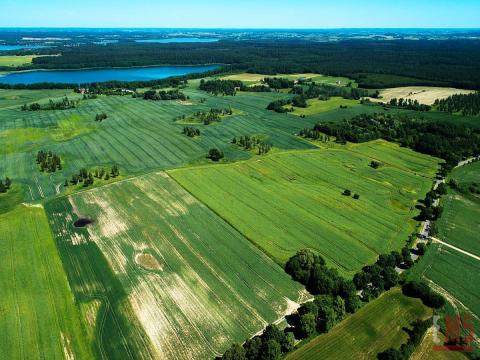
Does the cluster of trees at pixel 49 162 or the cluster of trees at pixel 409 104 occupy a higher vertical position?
the cluster of trees at pixel 49 162

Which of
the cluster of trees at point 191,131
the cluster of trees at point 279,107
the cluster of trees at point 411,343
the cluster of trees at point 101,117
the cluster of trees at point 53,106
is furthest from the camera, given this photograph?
the cluster of trees at point 279,107

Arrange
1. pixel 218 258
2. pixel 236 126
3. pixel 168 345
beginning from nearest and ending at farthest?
pixel 168 345
pixel 218 258
pixel 236 126

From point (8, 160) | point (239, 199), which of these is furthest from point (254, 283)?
point (8, 160)

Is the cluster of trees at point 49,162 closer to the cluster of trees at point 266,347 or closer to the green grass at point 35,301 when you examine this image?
the green grass at point 35,301

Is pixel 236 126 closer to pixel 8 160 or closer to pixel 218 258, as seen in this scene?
pixel 8 160

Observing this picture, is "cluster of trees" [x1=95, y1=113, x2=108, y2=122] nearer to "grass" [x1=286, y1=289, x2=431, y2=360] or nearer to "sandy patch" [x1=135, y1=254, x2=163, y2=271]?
"sandy patch" [x1=135, y1=254, x2=163, y2=271]

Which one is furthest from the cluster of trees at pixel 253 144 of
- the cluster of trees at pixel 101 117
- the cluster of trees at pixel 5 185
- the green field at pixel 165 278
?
the cluster of trees at pixel 5 185
